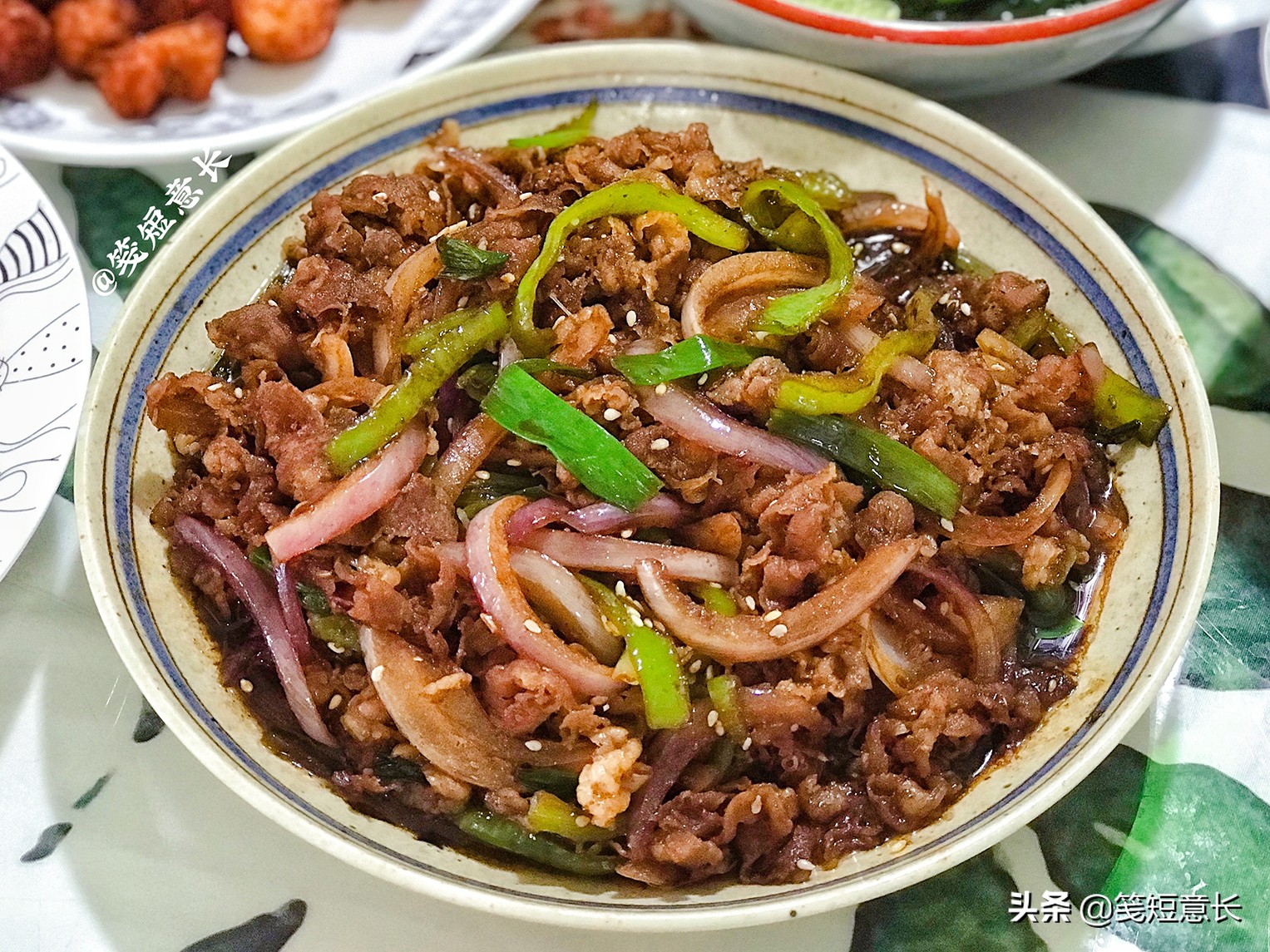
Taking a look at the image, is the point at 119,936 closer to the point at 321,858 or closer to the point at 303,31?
the point at 321,858

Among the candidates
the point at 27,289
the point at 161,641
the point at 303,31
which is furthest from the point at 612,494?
the point at 303,31

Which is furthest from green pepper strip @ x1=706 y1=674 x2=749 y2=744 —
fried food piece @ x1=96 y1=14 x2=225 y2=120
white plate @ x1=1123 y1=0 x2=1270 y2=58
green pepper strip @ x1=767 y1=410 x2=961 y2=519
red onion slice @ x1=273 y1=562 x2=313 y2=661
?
white plate @ x1=1123 y1=0 x2=1270 y2=58

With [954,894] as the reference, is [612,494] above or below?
above

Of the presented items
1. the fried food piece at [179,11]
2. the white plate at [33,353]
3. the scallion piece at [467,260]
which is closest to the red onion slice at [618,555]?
the scallion piece at [467,260]

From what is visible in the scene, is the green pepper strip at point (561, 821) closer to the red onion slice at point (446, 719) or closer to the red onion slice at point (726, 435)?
the red onion slice at point (446, 719)

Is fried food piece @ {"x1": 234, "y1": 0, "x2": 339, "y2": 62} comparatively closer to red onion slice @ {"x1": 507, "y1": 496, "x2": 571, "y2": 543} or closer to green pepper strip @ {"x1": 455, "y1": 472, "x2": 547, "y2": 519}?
green pepper strip @ {"x1": 455, "y1": 472, "x2": 547, "y2": 519}

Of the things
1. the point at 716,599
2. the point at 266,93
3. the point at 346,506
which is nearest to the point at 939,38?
the point at 716,599
